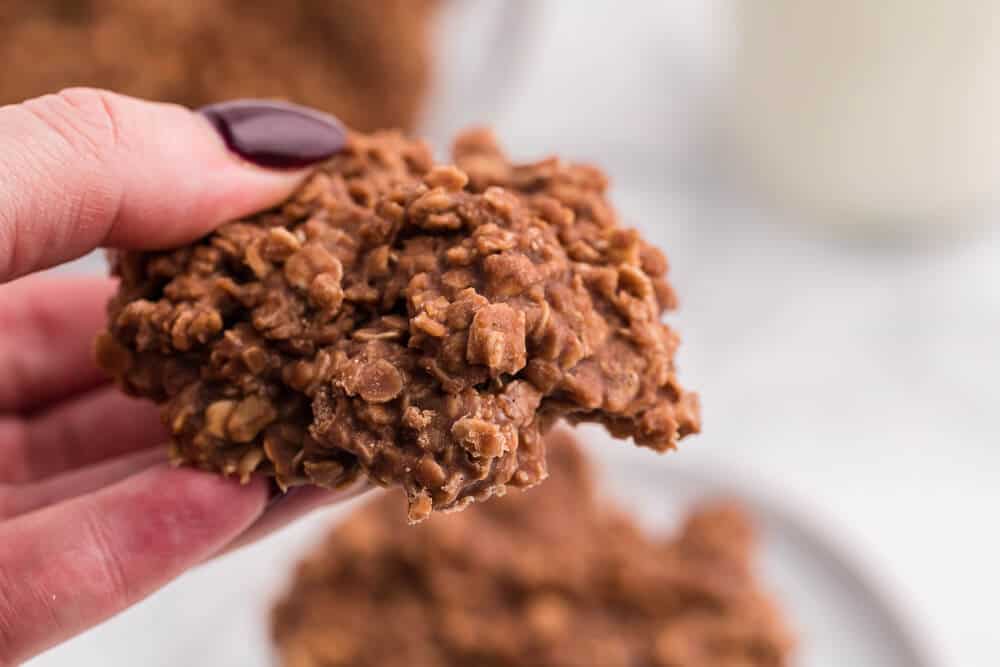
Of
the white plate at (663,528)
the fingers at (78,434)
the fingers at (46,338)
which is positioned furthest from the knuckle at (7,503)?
the white plate at (663,528)

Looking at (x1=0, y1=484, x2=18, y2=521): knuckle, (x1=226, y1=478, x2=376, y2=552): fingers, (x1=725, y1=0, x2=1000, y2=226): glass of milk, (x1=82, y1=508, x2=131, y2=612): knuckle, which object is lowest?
(x1=0, y1=484, x2=18, y2=521): knuckle

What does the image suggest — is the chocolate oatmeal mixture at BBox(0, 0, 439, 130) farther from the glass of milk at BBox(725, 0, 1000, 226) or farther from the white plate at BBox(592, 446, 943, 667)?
the white plate at BBox(592, 446, 943, 667)

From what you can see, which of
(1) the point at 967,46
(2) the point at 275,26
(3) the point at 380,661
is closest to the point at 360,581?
(3) the point at 380,661

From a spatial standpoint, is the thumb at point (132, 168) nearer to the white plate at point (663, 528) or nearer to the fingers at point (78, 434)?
the fingers at point (78, 434)

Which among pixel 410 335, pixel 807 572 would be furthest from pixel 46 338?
pixel 807 572

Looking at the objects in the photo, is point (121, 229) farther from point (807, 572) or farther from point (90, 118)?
point (807, 572)

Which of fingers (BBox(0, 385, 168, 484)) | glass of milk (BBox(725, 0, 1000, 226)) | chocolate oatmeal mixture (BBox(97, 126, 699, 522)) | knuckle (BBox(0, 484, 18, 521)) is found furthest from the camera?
glass of milk (BBox(725, 0, 1000, 226))

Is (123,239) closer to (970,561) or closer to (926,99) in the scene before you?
(926,99)

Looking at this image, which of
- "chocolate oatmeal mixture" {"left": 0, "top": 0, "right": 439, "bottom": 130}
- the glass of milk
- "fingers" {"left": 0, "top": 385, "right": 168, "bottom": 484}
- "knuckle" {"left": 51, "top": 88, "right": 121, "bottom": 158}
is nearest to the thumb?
"knuckle" {"left": 51, "top": 88, "right": 121, "bottom": 158}
